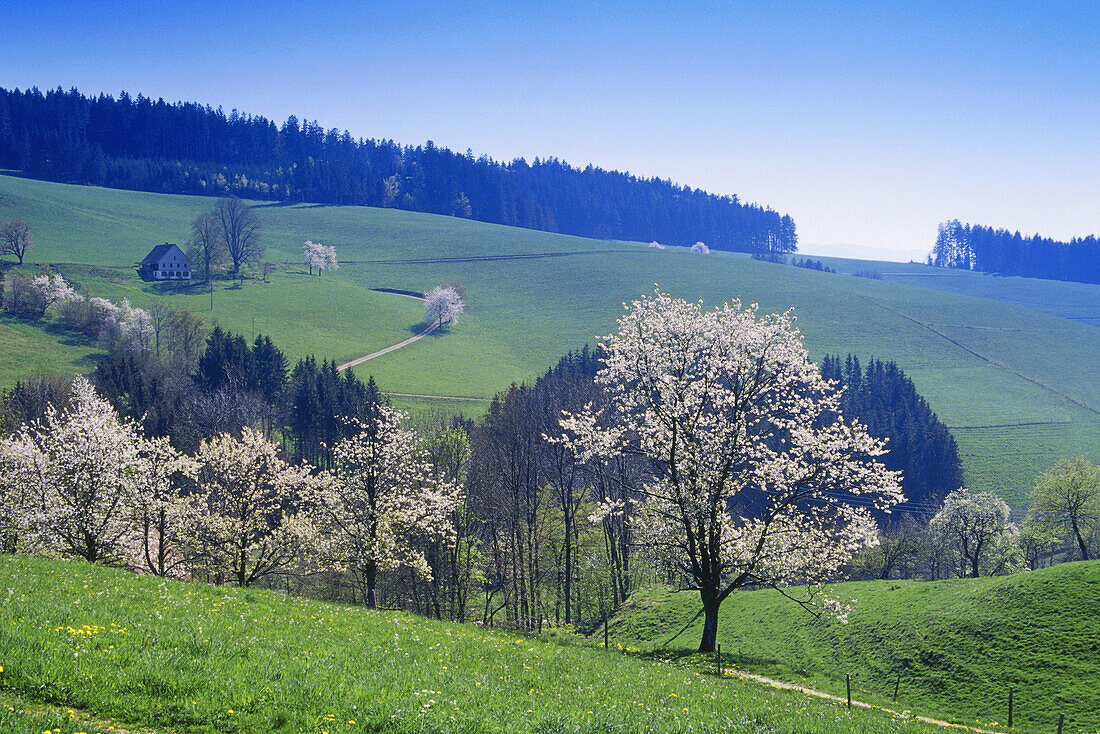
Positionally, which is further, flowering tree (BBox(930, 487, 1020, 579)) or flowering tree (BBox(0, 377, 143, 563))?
flowering tree (BBox(930, 487, 1020, 579))

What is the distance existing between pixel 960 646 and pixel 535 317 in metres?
130

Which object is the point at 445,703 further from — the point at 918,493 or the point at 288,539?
the point at 918,493

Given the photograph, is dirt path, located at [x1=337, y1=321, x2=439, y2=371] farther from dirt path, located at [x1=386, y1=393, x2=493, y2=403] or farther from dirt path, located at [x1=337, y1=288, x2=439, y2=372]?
dirt path, located at [x1=386, y1=393, x2=493, y2=403]

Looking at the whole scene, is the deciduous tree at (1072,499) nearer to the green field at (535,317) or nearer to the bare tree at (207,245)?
the green field at (535,317)

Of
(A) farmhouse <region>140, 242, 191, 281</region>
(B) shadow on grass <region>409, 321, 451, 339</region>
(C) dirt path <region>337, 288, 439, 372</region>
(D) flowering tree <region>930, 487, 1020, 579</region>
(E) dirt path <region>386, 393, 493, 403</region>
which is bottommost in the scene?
(D) flowering tree <region>930, 487, 1020, 579</region>

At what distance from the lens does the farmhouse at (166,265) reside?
143500mm

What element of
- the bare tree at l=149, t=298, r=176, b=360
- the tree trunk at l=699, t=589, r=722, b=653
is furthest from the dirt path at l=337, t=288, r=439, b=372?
the tree trunk at l=699, t=589, r=722, b=653

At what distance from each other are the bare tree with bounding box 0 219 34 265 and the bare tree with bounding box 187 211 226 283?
98.6 feet

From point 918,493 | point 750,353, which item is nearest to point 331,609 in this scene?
point 750,353

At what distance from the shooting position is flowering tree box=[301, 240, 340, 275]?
170m

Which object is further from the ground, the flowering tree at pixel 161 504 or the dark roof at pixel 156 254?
the dark roof at pixel 156 254

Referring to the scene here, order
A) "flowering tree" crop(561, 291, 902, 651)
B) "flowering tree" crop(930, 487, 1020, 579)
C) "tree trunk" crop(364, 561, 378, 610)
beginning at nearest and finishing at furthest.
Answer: "flowering tree" crop(561, 291, 902, 651) < "tree trunk" crop(364, 561, 378, 610) < "flowering tree" crop(930, 487, 1020, 579)

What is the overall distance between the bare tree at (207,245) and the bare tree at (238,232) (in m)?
2.40

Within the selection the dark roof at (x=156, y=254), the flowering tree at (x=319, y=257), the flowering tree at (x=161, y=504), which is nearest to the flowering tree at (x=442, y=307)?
the flowering tree at (x=319, y=257)
